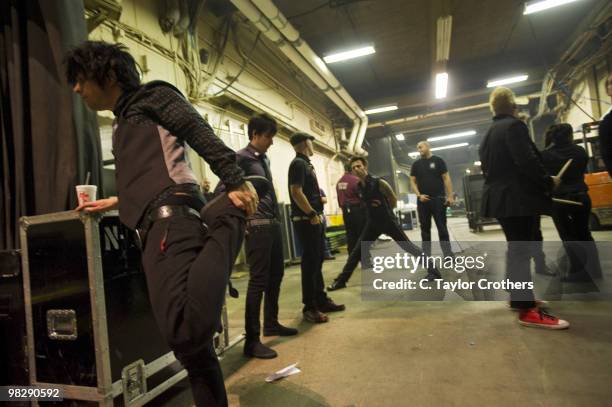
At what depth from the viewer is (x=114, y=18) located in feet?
9.29

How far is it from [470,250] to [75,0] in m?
4.60

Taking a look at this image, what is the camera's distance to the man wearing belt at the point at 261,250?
76.1 inches

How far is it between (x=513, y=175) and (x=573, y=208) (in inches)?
41.4

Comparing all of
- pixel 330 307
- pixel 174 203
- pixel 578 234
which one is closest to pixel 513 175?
pixel 578 234

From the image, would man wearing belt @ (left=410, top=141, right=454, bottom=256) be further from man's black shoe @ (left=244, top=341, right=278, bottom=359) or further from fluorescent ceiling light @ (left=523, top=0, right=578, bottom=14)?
fluorescent ceiling light @ (left=523, top=0, right=578, bottom=14)

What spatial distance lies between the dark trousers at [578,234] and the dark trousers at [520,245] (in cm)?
87

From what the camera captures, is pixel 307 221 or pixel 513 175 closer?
pixel 513 175

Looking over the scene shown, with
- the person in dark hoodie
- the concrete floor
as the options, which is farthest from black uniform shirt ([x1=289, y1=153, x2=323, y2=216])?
the person in dark hoodie

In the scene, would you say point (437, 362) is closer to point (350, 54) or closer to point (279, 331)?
point (279, 331)

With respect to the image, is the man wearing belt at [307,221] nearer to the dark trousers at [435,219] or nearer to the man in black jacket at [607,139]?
the dark trousers at [435,219]

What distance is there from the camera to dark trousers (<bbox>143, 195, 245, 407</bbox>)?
2.95ft

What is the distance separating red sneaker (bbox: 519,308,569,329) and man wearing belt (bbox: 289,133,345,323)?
121 centimetres

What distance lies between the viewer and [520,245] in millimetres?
2080

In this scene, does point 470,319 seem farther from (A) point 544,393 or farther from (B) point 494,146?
(B) point 494,146
